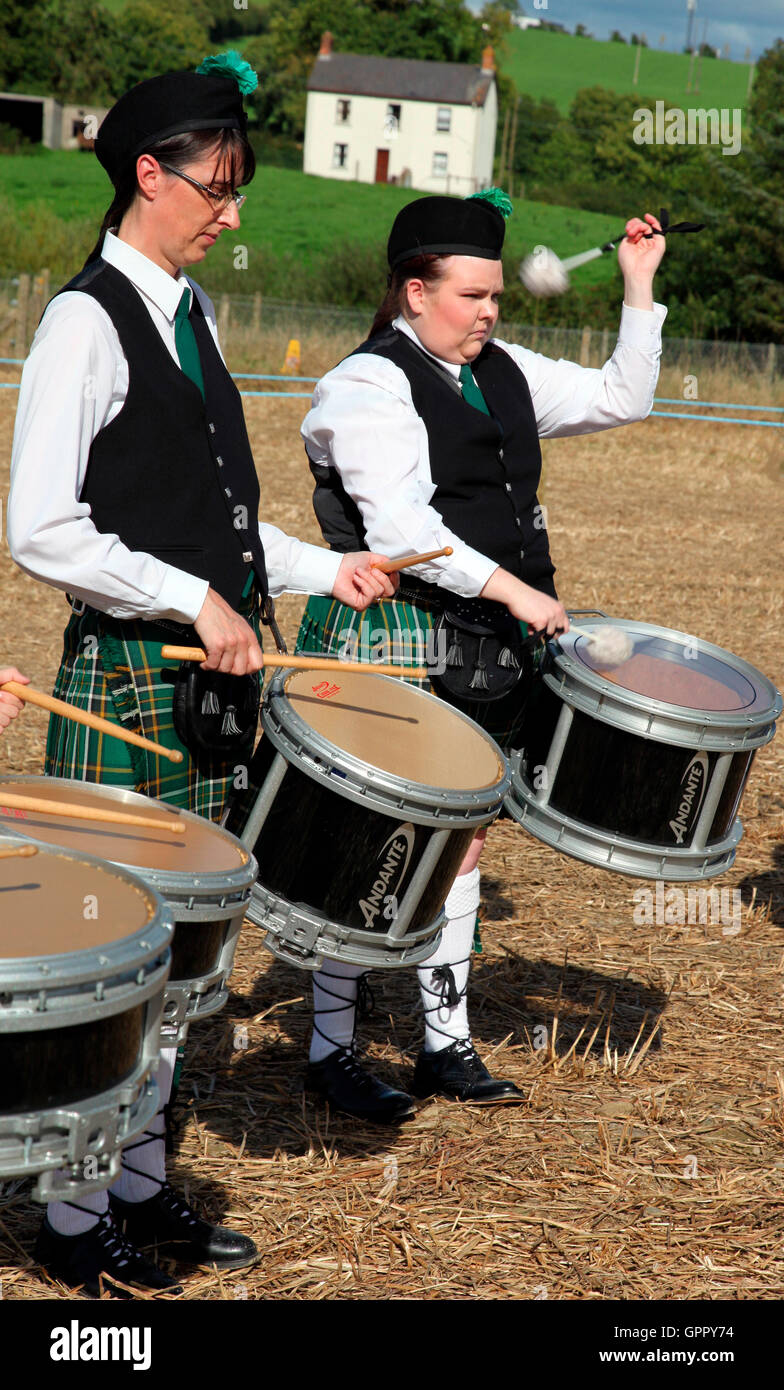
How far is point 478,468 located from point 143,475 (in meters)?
0.92

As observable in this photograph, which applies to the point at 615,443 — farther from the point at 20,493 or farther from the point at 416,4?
the point at 416,4

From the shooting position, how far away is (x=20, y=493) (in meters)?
2.15

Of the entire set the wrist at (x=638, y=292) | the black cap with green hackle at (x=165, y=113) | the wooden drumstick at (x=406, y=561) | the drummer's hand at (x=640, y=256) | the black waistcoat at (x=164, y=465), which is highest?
the black cap with green hackle at (x=165, y=113)

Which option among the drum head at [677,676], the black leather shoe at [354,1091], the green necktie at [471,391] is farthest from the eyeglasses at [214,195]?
the black leather shoe at [354,1091]

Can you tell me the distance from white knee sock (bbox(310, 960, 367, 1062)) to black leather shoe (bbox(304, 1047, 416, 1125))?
25 mm

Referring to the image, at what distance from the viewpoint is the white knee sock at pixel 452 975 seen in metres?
3.20

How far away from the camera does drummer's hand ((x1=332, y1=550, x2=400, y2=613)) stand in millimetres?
2727

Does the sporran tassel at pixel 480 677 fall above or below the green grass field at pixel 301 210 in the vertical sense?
above

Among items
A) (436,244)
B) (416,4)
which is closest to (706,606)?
(436,244)

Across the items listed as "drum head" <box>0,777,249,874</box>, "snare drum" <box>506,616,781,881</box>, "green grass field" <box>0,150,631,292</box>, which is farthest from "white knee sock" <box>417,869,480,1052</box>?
"green grass field" <box>0,150,631,292</box>

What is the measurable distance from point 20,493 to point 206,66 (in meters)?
0.89

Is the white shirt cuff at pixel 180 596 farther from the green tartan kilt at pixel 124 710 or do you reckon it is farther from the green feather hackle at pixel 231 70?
the green feather hackle at pixel 231 70

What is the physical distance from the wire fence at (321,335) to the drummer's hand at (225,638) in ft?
56.0

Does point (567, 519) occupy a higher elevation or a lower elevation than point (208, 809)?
lower
